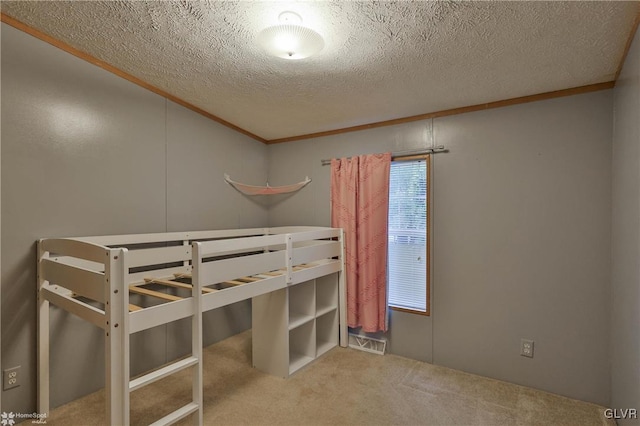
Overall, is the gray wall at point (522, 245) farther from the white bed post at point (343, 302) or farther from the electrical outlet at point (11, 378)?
the electrical outlet at point (11, 378)

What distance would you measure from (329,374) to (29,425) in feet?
6.38

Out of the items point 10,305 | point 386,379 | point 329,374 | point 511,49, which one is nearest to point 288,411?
point 329,374

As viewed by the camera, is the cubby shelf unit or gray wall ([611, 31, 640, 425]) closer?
gray wall ([611, 31, 640, 425])

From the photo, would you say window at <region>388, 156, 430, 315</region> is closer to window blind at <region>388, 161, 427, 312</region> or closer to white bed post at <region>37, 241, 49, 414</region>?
window blind at <region>388, 161, 427, 312</region>

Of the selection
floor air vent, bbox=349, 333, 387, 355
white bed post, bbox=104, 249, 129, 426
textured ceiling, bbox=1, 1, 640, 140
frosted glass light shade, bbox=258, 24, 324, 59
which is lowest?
floor air vent, bbox=349, 333, 387, 355

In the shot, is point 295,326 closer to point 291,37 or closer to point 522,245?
point 522,245

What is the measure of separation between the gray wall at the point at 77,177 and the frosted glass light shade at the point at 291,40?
1496 mm

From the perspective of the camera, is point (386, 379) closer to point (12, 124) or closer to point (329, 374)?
point (329, 374)

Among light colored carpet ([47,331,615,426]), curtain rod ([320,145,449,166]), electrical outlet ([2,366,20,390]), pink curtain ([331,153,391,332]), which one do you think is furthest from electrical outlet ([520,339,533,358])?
electrical outlet ([2,366,20,390])

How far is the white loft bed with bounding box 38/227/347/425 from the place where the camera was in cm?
155

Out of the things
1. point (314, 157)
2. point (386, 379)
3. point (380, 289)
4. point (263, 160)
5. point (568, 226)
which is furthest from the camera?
point (263, 160)

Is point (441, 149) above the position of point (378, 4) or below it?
below

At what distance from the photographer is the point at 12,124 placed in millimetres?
1949

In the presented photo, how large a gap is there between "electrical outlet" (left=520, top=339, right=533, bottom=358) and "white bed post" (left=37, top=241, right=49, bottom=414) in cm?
327
